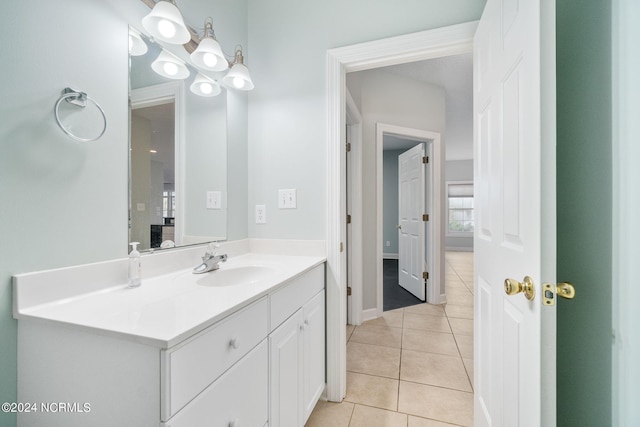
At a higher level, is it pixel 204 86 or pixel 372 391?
pixel 204 86

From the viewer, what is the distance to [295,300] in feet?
4.10

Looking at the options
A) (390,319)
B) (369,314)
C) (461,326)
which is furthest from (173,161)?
(461,326)

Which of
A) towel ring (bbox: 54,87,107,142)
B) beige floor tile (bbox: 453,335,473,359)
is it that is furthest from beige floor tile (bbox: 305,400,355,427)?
towel ring (bbox: 54,87,107,142)

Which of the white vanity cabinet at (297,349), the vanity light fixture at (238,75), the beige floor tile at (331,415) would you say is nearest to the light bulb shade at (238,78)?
the vanity light fixture at (238,75)

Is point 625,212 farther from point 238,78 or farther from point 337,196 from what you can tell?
point 238,78

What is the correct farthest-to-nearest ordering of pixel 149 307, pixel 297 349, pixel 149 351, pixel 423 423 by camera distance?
pixel 423 423 → pixel 297 349 → pixel 149 307 → pixel 149 351

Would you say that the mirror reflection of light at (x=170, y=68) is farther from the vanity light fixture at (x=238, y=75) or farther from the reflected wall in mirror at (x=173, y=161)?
the vanity light fixture at (x=238, y=75)

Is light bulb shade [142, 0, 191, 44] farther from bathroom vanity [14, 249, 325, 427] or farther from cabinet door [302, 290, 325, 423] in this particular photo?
cabinet door [302, 290, 325, 423]

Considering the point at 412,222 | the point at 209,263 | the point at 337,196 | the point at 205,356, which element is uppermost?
the point at 337,196

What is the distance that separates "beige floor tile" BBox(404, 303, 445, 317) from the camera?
3.05 m

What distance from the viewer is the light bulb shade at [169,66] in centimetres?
126

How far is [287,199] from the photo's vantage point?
1.74 m

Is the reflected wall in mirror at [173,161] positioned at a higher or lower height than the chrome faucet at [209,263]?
higher

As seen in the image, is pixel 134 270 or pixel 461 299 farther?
pixel 461 299
